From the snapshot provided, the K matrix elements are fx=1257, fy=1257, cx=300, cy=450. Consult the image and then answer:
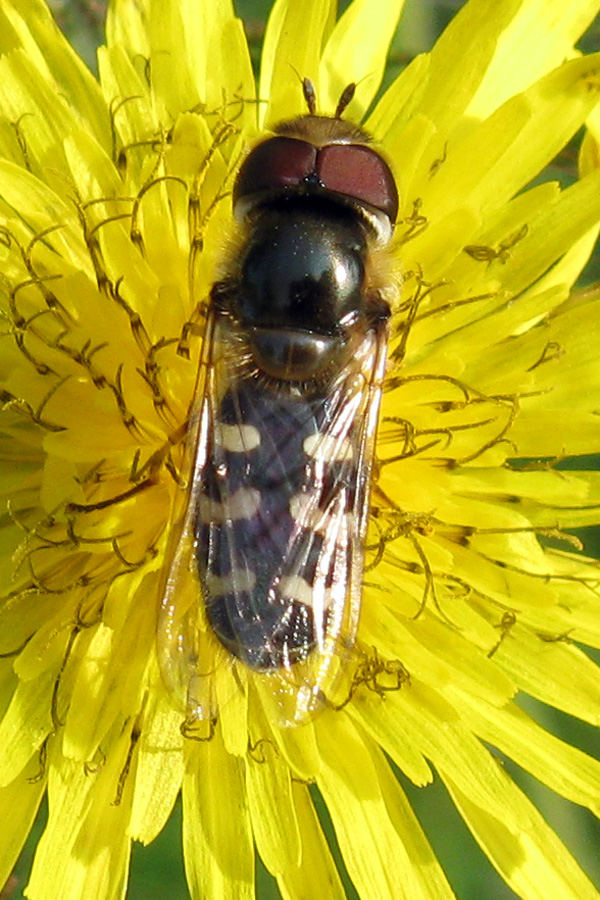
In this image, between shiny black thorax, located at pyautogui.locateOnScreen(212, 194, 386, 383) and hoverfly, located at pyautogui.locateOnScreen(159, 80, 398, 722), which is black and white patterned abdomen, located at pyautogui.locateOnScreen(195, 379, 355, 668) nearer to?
hoverfly, located at pyautogui.locateOnScreen(159, 80, 398, 722)

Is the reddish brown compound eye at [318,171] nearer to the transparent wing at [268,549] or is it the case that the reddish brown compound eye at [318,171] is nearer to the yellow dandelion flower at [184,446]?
the yellow dandelion flower at [184,446]

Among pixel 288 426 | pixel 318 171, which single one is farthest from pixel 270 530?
pixel 318 171

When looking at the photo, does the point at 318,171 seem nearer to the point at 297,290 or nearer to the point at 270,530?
the point at 297,290

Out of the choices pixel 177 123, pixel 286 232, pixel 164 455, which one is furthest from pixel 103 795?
pixel 177 123

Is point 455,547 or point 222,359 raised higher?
point 222,359

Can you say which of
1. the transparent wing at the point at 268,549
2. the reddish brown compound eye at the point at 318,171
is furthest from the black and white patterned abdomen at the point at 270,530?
the reddish brown compound eye at the point at 318,171

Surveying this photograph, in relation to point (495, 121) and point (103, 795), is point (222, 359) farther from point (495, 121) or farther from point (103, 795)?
point (103, 795)

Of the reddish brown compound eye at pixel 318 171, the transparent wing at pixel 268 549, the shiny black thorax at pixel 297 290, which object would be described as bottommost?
the transparent wing at pixel 268 549
